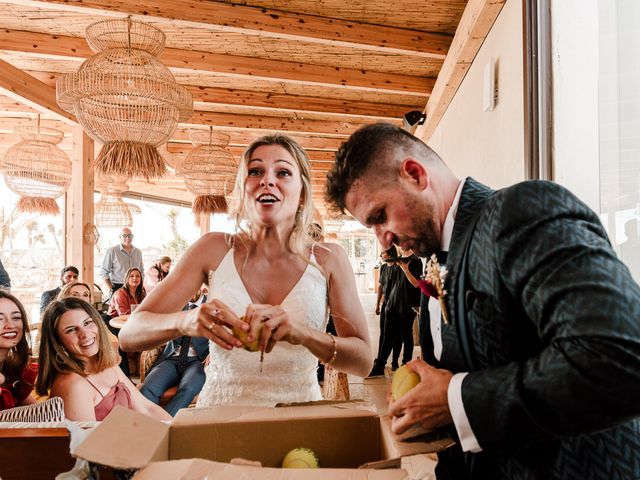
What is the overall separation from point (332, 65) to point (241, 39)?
988 millimetres

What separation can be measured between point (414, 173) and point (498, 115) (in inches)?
77.9

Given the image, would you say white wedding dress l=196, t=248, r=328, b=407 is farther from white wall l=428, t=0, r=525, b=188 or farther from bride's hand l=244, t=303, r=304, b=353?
white wall l=428, t=0, r=525, b=188

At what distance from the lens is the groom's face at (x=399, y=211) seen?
0.99 meters

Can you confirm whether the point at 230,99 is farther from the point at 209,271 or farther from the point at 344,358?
the point at 344,358

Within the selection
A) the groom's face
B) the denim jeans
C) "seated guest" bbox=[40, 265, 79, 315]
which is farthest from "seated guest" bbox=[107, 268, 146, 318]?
the groom's face

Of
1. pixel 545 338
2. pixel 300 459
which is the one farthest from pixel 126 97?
pixel 545 338

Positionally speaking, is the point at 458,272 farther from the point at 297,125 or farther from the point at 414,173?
the point at 297,125

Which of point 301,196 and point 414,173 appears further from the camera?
point 301,196

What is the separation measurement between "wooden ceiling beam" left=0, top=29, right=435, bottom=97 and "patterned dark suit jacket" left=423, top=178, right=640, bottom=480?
413cm

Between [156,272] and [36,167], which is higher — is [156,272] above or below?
below

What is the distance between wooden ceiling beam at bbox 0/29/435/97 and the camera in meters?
4.32

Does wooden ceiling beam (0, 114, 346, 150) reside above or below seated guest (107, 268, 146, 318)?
above

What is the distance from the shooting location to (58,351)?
90.4 inches

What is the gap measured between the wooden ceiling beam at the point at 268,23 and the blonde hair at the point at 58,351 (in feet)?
7.60
